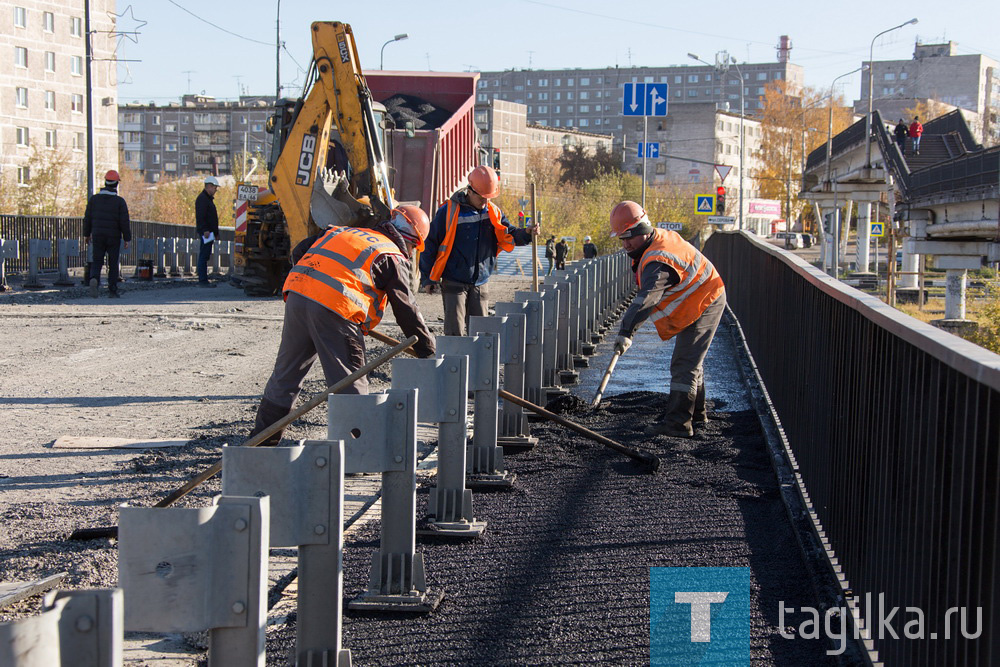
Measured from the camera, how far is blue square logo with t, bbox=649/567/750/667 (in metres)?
4.05

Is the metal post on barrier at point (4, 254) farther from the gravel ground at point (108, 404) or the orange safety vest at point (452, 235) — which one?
the orange safety vest at point (452, 235)

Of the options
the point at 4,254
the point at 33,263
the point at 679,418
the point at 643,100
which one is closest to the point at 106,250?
the point at 4,254

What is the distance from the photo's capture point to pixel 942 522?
321cm

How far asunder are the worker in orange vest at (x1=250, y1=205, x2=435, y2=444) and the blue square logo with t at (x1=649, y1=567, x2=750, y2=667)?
2207mm

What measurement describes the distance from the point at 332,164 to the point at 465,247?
7.82m

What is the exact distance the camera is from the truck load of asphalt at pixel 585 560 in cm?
411

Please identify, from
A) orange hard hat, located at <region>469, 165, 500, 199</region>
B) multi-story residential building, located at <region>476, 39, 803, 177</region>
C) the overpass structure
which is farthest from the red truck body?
multi-story residential building, located at <region>476, 39, 803, 177</region>

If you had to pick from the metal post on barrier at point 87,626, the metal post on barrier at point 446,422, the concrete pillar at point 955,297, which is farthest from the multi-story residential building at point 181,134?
the metal post on barrier at point 87,626

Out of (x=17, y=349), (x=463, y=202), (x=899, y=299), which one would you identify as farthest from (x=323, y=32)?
(x=899, y=299)

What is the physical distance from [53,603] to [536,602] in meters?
2.61

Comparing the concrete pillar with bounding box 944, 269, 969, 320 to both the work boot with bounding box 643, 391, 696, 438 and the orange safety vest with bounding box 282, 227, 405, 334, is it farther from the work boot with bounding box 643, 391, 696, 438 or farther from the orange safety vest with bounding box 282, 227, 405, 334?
the orange safety vest with bounding box 282, 227, 405, 334

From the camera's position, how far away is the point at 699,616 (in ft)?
14.7

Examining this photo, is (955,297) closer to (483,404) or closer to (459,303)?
(459,303)

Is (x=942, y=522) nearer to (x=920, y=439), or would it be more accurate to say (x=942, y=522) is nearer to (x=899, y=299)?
(x=920, y=439)
